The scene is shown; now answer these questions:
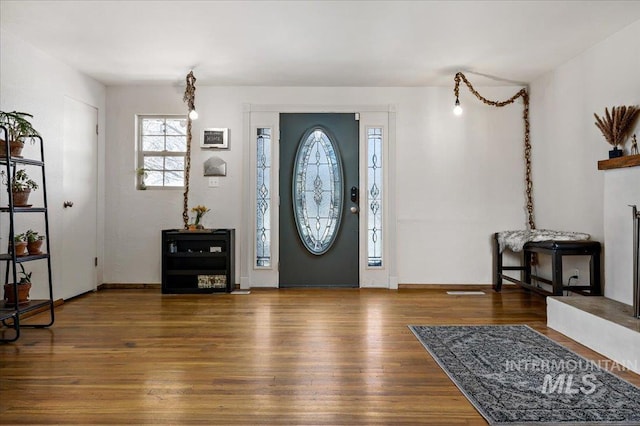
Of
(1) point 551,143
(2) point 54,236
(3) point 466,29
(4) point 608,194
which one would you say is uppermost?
(3) point 466,29

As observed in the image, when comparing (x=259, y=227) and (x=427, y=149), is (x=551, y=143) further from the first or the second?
(x=259, y=227)

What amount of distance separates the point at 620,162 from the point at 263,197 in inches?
141

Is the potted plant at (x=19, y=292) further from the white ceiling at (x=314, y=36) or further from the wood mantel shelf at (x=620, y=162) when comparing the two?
the wood mantel shelf at (x=620, y=162)


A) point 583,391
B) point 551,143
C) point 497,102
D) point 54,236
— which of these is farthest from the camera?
point 497,102

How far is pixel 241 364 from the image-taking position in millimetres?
2629

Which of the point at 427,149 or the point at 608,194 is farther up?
the point at 427,149

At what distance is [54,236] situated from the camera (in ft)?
14.3

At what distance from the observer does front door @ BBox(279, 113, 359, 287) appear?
5.28m

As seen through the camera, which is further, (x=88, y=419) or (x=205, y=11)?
(x=205, y=11)

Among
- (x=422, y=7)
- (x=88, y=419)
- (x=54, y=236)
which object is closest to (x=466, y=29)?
(x=422, y=7)

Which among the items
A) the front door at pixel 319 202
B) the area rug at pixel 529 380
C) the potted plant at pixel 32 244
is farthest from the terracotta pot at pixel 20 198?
the area rug at pixel 529 380

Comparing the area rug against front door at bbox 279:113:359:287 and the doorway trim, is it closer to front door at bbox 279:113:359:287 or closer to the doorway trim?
the doorway trim

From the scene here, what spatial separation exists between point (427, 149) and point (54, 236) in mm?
4160

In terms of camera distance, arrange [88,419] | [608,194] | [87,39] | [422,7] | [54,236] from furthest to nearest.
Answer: [54,236] → [87,39] → [608,194] → [422,7] → [88,419]
